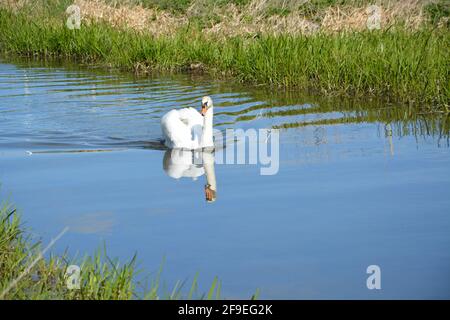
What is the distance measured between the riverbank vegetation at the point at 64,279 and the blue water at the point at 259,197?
23 centimetres

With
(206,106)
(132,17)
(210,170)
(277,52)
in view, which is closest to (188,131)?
(206,106)

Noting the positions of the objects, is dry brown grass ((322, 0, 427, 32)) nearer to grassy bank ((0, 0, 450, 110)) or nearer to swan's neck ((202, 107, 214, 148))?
grassy bank ((0, 0, 450, 110))

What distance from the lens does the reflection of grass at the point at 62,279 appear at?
593cm

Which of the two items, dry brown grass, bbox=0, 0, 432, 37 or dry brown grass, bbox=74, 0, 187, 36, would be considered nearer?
dry brown grass, bbox=0, 0, 432, 37

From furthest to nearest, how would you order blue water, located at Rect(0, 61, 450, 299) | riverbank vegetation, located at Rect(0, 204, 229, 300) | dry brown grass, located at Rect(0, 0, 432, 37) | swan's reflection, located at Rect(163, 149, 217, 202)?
dry brown grass, located at Rect(0, 0, 432, 37) → swan's reflection, located at Rect(163, 149, 217, 202) → blue water, located at Rect(0, 61, 450, 299) → riverbank vegetation, located at Rect(0, 204, 229, 300)

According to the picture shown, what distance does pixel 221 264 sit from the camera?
23.0ft

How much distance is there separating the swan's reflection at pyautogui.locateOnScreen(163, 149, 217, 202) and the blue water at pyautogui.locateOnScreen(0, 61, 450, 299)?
0.12 m

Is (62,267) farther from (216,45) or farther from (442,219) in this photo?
(216,45)

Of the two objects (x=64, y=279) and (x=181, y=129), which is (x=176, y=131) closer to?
(x=181, y=129)

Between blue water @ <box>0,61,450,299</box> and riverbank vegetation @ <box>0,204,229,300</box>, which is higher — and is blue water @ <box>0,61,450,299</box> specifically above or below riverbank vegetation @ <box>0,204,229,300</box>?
below

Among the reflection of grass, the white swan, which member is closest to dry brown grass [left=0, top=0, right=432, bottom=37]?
the white swan

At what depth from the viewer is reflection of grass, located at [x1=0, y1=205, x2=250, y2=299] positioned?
19.4ft

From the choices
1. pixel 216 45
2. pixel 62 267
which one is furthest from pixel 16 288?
pixel 216 45
